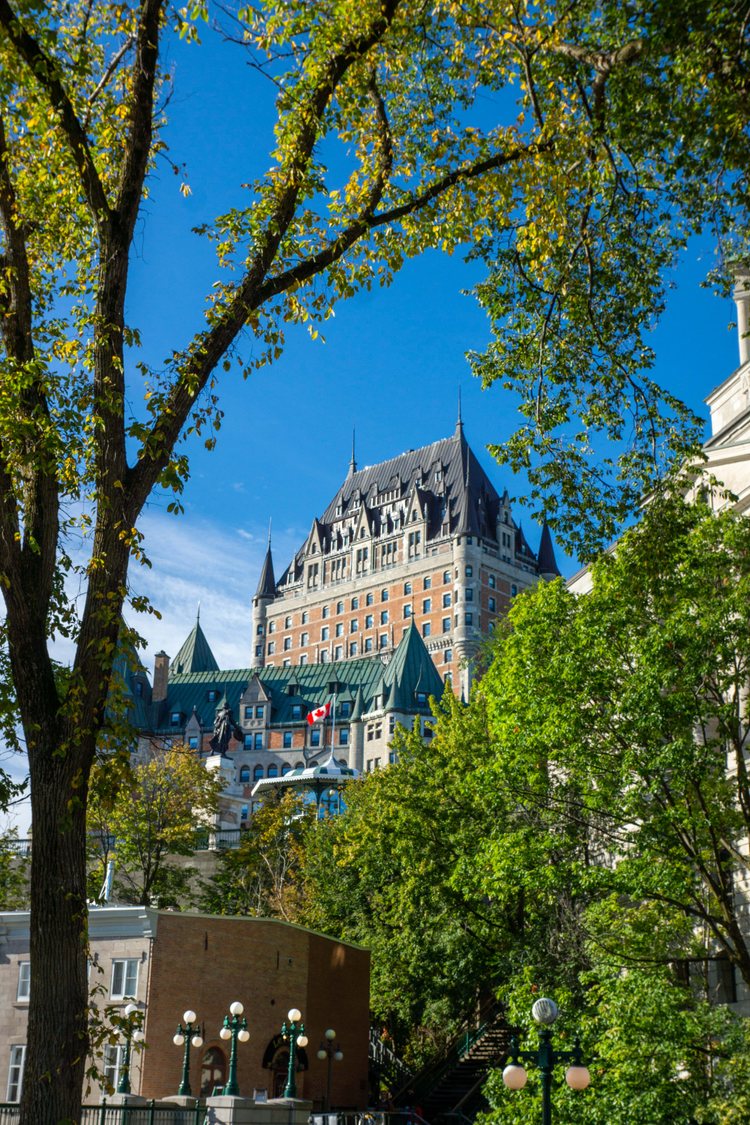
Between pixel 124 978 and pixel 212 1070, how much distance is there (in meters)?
3.50

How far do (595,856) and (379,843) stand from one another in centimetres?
986

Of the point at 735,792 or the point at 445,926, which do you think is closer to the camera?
the point at 735,792

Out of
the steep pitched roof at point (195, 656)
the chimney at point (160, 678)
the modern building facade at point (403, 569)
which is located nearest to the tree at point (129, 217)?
the modern building facade at point (403, 569)

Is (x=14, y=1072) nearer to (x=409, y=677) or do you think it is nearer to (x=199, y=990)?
(x=199, y=990)

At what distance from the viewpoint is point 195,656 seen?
483ft

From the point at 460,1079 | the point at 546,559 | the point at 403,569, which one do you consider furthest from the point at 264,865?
the point at 546,559

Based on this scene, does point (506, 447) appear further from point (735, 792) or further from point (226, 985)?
point (226, 985)

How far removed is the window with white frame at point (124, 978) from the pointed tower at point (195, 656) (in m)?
110

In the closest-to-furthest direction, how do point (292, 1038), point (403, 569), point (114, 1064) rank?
point (292, 1038)
point (114, 1064)
point (403, 569)

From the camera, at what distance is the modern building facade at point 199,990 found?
3409cm

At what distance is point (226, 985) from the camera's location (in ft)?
116

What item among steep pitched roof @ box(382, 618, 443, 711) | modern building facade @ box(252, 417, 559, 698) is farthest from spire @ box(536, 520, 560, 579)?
steep pitched roof @ box(382, 618, 443, 711)

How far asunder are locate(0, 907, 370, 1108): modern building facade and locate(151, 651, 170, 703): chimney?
97710mm

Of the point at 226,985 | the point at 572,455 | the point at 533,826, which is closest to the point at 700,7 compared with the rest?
the point at 572,455
